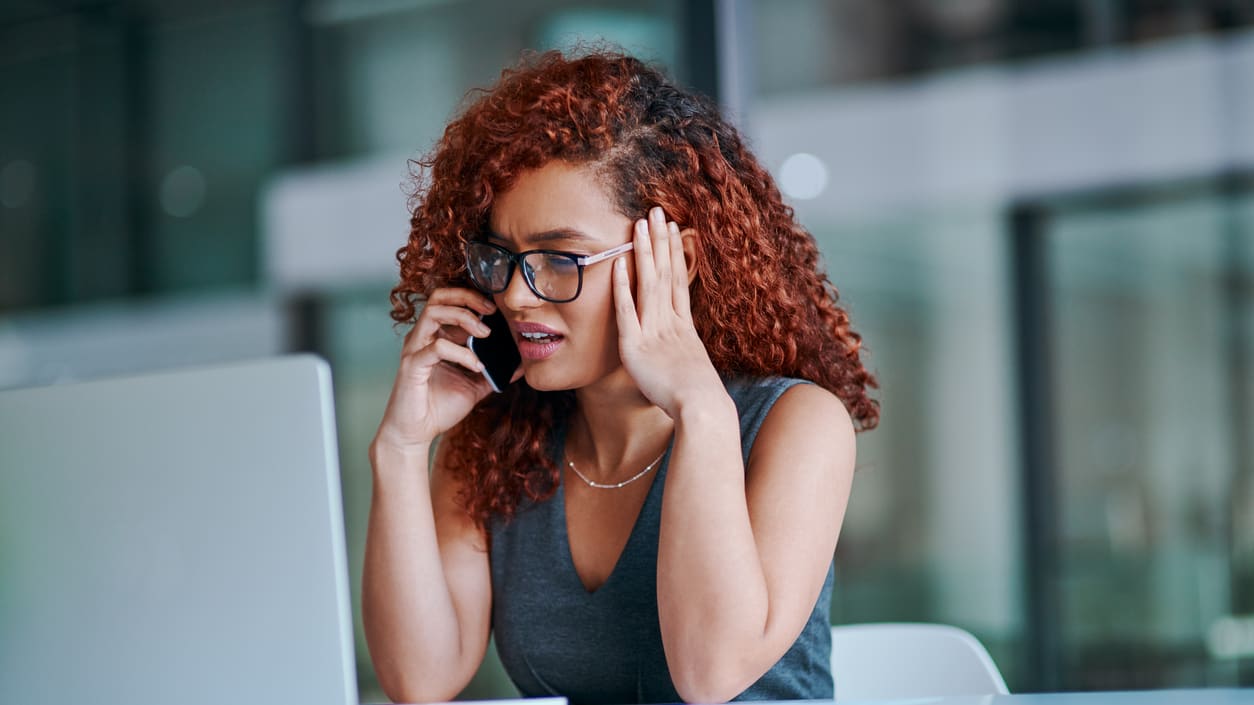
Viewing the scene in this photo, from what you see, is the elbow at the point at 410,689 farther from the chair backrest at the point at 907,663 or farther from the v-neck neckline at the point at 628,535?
the chair backrest at the point at 907,663

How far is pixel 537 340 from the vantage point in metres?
1.40

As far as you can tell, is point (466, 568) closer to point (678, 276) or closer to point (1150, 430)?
point (678, 276)

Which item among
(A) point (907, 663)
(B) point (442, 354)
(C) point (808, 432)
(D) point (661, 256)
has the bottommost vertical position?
(A) point (907, 663)

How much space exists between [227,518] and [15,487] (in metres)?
0.23

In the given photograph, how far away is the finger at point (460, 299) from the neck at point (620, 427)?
17 cm

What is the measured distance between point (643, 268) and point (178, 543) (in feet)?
2.01

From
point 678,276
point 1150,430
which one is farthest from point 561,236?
point 1150,430

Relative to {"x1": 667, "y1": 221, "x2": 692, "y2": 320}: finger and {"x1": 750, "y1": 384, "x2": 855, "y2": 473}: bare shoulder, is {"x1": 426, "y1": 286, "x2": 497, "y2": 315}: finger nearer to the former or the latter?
{"x1": 667, "y1": 221, "x2": 692, "y2": 320}: finger

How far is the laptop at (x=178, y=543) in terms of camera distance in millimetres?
875

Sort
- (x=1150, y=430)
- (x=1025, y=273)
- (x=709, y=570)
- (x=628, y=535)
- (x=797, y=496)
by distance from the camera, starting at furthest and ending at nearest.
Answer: (x=1025, y=273) < (x=1150, y=430) < (x=628, y=535) < (x=797, y=496) < (x=709, y=570)

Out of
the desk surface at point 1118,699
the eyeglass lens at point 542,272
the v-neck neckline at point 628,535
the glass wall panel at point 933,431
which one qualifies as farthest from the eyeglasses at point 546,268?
the glass wall panel at point 933,431

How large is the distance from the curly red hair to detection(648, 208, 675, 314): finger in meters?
0.03

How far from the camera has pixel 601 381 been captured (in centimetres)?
149

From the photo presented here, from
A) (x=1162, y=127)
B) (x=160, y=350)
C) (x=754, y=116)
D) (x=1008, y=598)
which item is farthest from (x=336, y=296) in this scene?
(x=1162, y=127)
